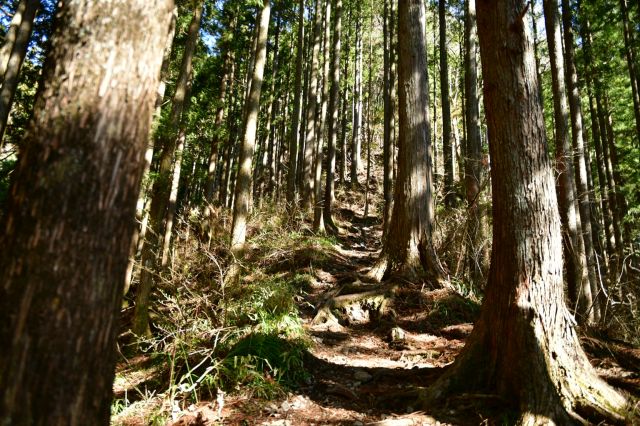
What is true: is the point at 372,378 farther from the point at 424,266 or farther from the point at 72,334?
the point at 72,334

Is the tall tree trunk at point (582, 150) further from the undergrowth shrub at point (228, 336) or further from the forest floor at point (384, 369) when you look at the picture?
the undergrowth shrub at point (228, 336)

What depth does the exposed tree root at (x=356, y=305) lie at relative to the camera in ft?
20.2

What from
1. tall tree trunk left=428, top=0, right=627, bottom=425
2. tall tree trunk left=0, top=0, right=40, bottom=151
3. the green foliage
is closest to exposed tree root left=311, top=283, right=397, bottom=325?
the green foliage

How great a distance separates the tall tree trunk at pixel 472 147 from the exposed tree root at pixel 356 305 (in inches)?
75.3

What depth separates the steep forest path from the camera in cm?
355

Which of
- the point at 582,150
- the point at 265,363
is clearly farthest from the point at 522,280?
the point at 582,150

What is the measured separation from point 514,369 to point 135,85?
3287 mm

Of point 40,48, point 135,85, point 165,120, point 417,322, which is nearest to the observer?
point 135,85

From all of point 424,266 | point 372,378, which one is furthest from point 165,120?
point 372,378

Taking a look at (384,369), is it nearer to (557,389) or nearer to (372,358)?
(372,358)

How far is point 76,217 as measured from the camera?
1752 millimetres

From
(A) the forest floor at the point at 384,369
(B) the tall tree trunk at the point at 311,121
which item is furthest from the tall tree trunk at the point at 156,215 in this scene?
(B) the tall tree trunk at the point at 311,121

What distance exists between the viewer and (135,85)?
1984 mm

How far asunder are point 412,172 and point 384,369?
3669mm
